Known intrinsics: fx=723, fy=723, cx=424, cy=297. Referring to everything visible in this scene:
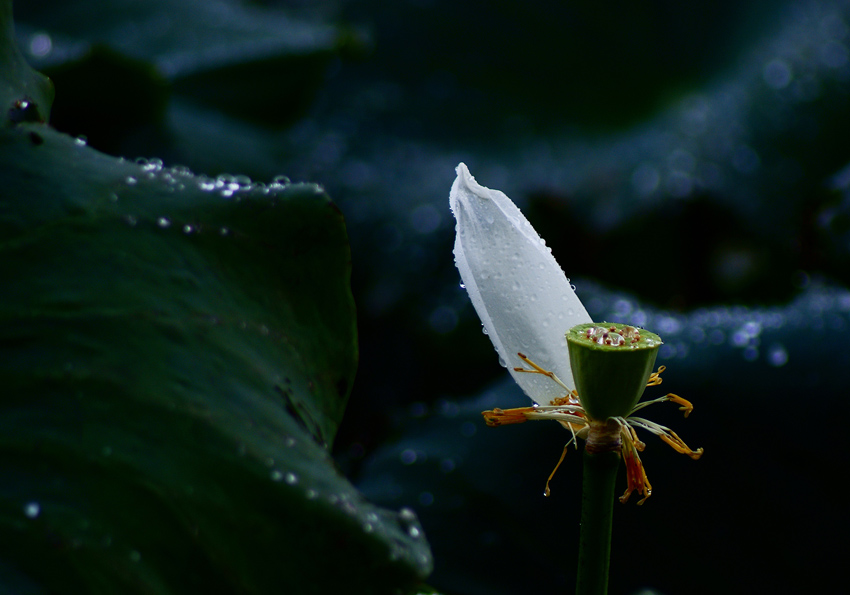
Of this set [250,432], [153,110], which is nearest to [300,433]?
[250,432]

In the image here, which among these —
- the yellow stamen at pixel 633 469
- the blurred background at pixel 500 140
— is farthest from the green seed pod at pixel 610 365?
the blurred background at pixel 500 140

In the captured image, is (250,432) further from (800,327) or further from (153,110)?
(153,110)

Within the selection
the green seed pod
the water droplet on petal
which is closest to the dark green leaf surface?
the water droplet on petal

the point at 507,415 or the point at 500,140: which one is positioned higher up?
the point at 500,140

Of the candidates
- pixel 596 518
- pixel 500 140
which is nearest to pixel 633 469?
pixel 596 518

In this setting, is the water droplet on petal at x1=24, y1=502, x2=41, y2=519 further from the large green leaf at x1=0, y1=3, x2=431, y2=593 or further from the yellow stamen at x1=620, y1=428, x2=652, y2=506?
the yellow stamen at x1=620, y1=428, x2=652, y2=506

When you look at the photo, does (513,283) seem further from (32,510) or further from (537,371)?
(32,510)
